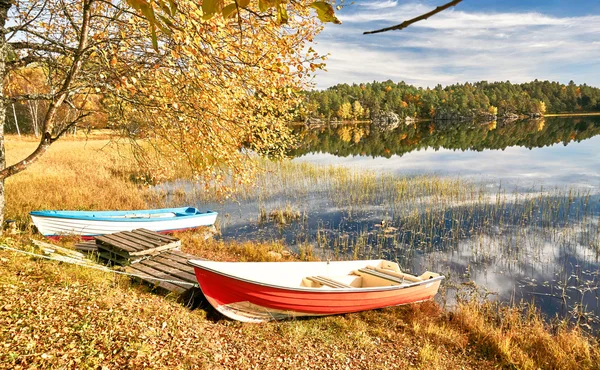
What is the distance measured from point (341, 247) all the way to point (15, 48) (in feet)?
38.3

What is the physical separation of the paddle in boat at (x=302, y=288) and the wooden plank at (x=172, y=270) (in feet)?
3.61

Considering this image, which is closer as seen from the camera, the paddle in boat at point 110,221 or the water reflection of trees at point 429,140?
the paddle in boat at point 110,221

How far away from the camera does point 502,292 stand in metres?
11.1

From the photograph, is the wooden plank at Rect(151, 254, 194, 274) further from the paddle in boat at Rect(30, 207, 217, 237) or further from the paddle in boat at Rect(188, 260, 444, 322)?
the paddle in boat at Rect(30, 207, 217, 237)

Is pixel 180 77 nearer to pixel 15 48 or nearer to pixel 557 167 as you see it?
pixel 15 48

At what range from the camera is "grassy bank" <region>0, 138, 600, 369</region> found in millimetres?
4891

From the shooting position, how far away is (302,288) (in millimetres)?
7832

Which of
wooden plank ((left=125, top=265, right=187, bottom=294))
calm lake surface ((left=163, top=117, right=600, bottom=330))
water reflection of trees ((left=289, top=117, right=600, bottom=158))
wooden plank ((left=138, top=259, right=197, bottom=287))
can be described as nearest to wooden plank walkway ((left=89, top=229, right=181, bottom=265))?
wooden plank ((left=138, top=259, right=197, bottom=287))

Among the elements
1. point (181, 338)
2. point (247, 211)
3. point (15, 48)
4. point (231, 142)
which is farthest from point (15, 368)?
point (247, 211)

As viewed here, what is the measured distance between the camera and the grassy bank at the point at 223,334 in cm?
489

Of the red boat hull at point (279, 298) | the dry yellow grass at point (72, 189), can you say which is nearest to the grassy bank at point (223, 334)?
the red boat hull at point (279, 298)

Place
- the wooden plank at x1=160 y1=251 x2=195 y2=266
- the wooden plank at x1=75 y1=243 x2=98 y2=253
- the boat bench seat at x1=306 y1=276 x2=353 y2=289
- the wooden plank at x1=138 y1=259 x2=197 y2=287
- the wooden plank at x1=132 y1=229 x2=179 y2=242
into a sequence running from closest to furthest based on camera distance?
the wooden plank at x1=138 y1=259 x2=197 y2=287
the boat bench seat at x1=306 y1=276 x2=353 y2=289
the wooden plank at x1=160 y1=251 x2=195 y2=266
the wooden plank at x1=132 y1=229 x2=179 y2=242
the wooden plank at x1=75 y1=243 x2=98 y2=253

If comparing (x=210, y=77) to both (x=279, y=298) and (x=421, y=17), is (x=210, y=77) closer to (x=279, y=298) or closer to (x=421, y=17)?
(x=279, y=298)

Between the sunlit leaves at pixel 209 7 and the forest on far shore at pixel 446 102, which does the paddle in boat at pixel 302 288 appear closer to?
the sunlit leaves at pixel 209 7
